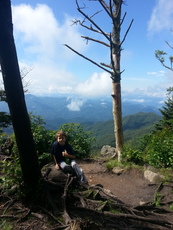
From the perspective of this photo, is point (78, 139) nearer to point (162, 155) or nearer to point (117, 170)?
point (117, 170)

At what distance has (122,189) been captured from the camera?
6.30m

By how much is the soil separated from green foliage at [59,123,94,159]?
1.14 m

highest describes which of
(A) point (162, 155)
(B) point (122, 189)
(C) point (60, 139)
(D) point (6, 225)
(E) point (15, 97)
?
(E) point (15, 97)

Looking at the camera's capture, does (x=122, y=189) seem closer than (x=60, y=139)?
No

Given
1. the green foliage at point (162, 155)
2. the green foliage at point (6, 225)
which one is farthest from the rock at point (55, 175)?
the green foliage at point (162, 155)

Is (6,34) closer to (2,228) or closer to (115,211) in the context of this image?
(2,228)

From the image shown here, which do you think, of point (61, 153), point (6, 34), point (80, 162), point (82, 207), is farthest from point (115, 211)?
point (80, 162)

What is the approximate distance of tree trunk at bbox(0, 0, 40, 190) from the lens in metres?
3.14

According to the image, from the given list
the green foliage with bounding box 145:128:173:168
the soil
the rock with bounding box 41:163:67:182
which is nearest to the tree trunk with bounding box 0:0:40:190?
the soil

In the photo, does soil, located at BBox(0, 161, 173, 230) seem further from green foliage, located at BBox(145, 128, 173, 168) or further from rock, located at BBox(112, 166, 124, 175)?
green foliage, located at BBox(145, 128, 173, 168)

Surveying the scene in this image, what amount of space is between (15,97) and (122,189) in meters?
4.82

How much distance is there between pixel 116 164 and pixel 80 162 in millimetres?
2210

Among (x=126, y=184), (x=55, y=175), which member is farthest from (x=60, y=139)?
(x=126, y=184)

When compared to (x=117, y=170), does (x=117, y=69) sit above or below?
above
